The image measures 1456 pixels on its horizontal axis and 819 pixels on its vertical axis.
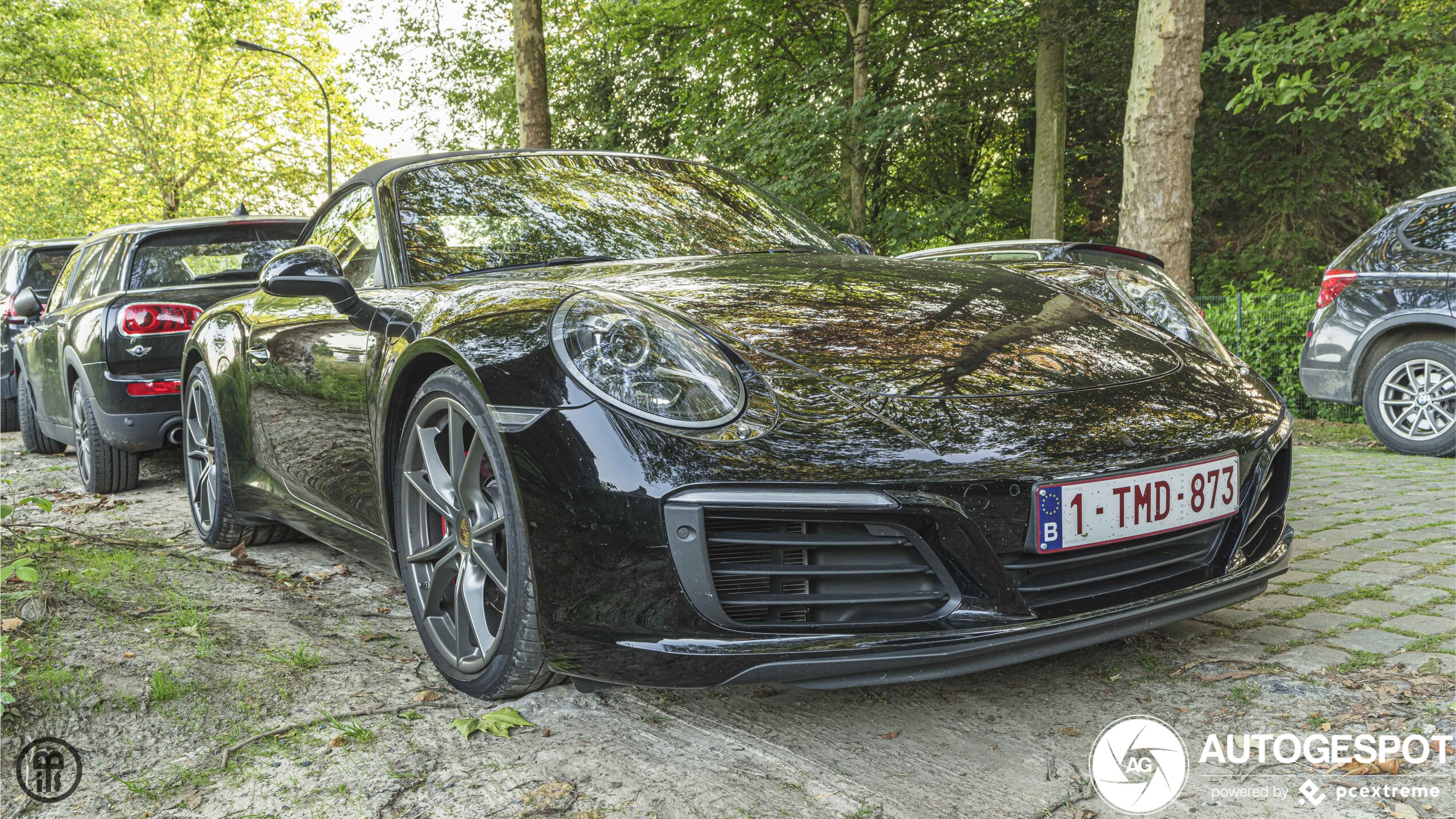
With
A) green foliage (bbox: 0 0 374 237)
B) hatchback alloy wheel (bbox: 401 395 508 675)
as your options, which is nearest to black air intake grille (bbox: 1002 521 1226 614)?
hatchback alloy wheel (bbox: 401 395 508 675)

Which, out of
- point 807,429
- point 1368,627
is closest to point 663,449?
point 807,429

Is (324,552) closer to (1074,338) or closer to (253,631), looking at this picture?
(253,631)

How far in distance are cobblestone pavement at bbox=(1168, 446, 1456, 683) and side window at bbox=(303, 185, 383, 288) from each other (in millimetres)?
2562

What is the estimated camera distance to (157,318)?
564cm

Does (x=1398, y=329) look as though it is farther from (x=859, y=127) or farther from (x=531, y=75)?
(x=859, y=127)

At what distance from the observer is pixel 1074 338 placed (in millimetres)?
2623

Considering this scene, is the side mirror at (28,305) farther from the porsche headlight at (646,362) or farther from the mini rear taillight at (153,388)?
the porsche headlight at (646,362)

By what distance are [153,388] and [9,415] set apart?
6486mm

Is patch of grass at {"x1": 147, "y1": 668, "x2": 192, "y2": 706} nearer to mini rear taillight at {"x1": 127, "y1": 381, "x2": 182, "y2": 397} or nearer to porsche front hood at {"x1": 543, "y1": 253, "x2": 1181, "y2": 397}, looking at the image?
porsche front hood at {"x1": 543, "y1": 253, "x2": 1181, "y2": 397}

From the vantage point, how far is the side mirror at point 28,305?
272 inches

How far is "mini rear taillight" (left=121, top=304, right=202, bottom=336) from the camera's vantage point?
5.59 m

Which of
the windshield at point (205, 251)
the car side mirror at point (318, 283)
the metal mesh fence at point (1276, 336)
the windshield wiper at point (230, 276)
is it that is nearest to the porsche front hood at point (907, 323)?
the car side mirror at point (318, 283)

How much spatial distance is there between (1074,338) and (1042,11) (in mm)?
13583

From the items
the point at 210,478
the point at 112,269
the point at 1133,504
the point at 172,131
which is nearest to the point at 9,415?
the point at 112,269
